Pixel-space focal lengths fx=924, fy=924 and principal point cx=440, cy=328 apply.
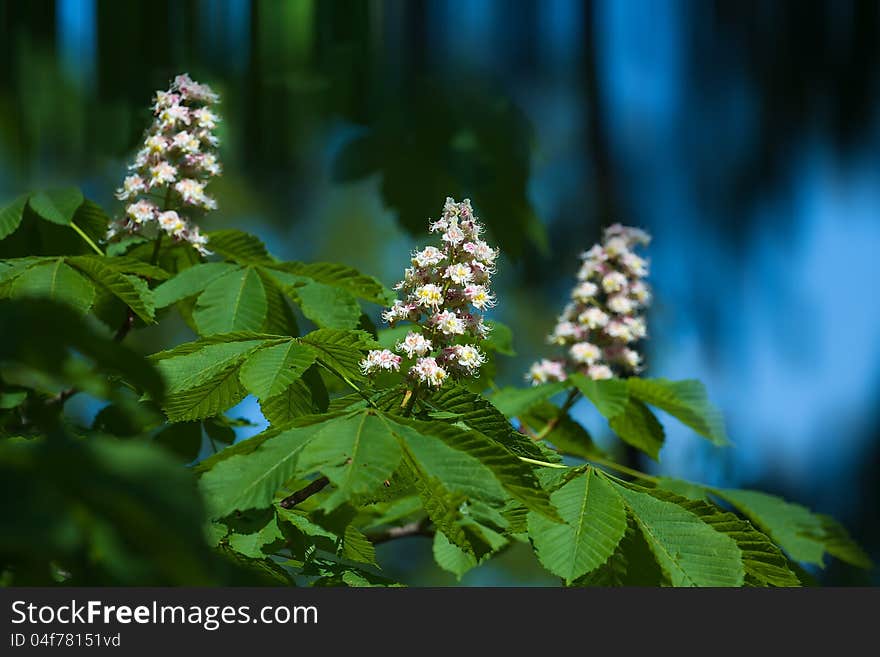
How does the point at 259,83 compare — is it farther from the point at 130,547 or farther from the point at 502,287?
the point at 130,547

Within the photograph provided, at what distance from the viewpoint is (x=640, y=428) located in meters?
2.10

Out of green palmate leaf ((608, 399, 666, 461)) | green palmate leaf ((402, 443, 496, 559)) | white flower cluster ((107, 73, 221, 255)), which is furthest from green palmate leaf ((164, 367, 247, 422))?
green palmate leaf ((608, 399, 666, 461))

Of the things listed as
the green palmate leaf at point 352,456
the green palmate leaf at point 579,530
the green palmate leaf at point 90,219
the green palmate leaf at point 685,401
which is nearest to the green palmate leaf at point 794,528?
the green palmate leaf at point 685,401

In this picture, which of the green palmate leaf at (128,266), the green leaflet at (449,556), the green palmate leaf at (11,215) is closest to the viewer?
the green palmate leaf at (128,266)

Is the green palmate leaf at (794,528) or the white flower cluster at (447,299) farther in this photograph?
the green palmate leaf at (794,528)

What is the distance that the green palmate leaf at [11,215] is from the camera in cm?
185

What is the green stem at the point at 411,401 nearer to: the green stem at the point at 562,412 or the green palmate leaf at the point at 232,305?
the green palmate leaf at the point at 232,305

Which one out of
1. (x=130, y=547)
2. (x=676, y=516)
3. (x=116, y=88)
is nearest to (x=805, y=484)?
(x=676, y=516)

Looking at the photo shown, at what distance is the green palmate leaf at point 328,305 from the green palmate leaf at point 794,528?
0.96m

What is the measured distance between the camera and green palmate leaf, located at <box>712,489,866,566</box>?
→ 198 cm

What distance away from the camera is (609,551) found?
3.78 feet

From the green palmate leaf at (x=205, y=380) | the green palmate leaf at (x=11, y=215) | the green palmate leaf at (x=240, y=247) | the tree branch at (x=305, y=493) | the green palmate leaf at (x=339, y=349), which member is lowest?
the tree branch at (x=305, y=493)

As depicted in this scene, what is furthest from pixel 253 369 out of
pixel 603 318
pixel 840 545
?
pixel 840 545

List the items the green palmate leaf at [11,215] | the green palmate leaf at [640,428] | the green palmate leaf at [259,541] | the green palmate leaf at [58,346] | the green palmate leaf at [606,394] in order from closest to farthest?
the green palmate leaf at [58,346] < the green palmate leaf at [259,541] < the green palmate leaf at [11,215] < the green palmate leaf at [606,394] < the green palmate leaf at [640,428]
